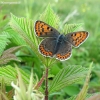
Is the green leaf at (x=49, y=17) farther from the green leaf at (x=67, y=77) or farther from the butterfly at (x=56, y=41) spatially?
the green leaf at (x=67, y=77)

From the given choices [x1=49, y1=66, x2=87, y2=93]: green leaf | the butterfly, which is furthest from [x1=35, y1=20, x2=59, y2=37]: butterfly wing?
[x1=49, y1=66, x2=87, y2=93]: green leaf

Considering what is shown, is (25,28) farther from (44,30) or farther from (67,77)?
(67,77)

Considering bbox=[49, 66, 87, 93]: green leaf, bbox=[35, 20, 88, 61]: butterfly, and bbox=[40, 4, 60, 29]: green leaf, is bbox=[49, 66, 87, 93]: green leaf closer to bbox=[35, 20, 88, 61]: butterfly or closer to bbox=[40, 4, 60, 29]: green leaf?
bbox=[35, 20, 88, 61]: butterfly

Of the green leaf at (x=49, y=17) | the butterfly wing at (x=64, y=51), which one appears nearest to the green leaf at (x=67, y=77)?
the butterfly wing at (x=64, y=51)

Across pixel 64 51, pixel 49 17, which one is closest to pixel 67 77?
pixel 64 51

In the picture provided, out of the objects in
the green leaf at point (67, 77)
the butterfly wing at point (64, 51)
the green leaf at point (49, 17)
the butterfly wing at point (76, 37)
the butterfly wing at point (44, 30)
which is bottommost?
the green leaf at point (67, 77)

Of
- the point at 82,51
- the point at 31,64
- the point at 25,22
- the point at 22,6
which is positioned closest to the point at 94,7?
the point at 22,6
